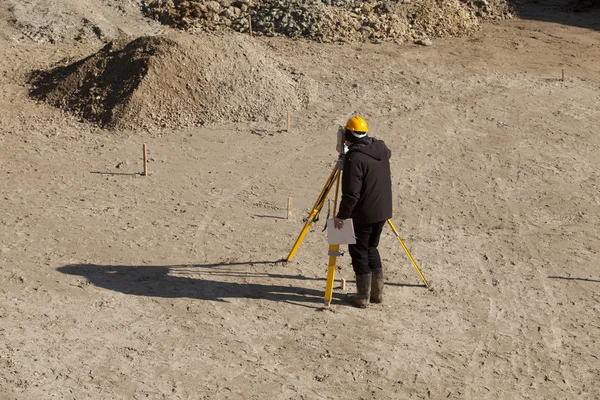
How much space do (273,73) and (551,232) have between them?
659 centimetres

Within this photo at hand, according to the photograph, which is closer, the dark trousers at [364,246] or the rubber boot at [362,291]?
the dark trousers at [364,246]

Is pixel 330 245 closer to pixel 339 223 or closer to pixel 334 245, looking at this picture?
pixel 334 245

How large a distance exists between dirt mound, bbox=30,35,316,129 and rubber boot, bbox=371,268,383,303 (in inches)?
249

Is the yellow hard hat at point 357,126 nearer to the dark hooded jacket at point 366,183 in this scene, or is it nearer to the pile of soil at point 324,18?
the dark hooded jacket at point 366,183

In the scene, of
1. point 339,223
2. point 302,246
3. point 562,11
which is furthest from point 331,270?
point 562,11

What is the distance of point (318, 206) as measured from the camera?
11.2 meters

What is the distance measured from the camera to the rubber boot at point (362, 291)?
34.5 ft

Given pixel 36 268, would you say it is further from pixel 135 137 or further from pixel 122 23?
pixel 122 23

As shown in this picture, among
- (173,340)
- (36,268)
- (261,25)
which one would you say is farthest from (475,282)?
(261,25)

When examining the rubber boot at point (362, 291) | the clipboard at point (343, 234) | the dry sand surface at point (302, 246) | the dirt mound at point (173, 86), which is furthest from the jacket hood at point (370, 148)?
the dirt mound at point (173, 86)

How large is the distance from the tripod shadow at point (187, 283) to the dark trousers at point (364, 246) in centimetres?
68

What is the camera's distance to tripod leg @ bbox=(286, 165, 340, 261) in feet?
36.2

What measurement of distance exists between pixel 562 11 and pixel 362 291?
1537 centimetres

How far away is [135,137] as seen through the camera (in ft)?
51.1
